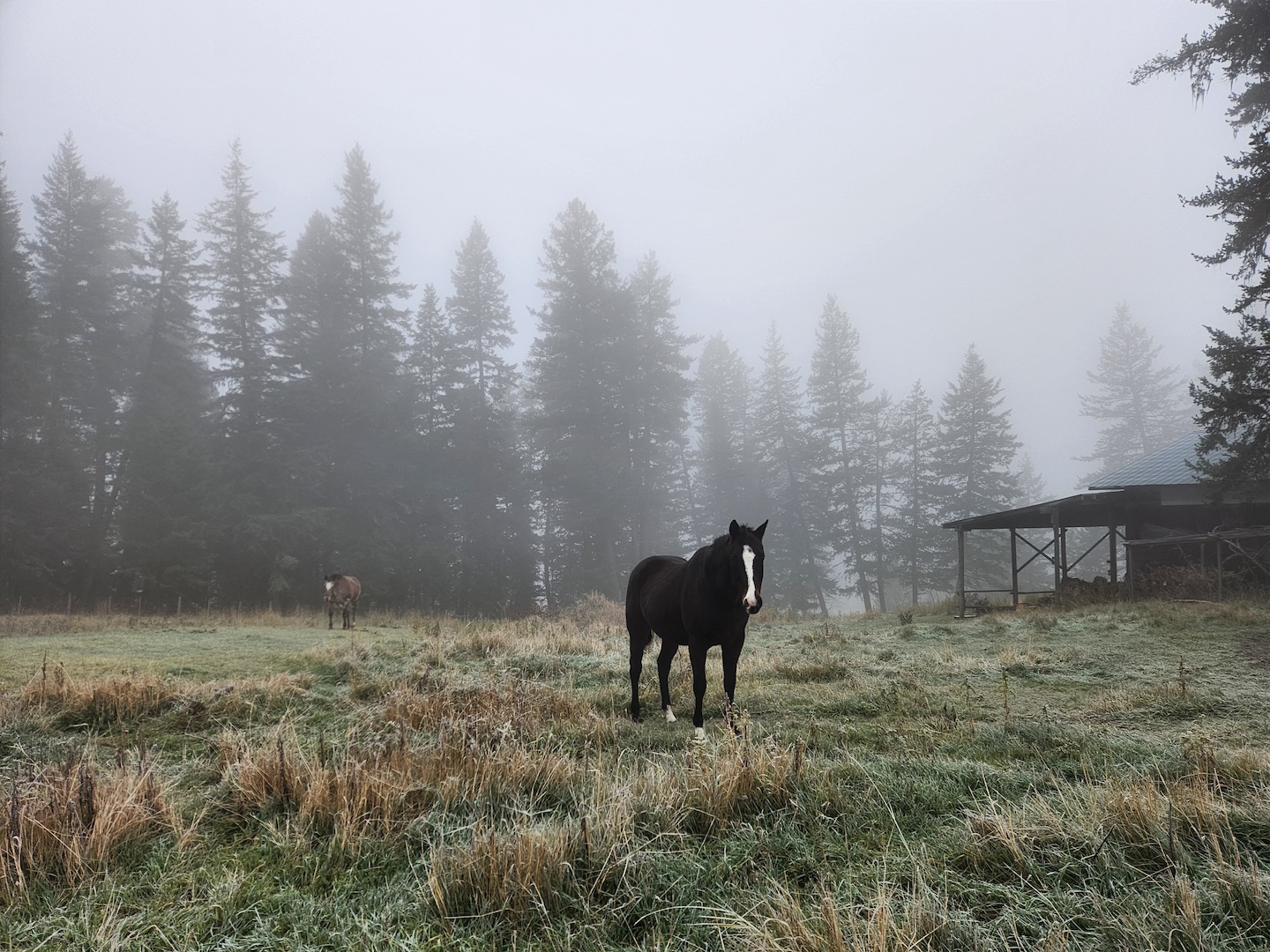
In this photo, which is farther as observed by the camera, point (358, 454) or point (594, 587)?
point (594, 587)

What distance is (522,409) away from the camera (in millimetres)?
51344

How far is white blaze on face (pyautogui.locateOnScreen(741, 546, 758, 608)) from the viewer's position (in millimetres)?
5051

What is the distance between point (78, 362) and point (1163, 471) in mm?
44145

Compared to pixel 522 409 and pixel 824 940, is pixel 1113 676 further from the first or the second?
pixel 522 409

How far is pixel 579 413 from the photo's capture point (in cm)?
3650

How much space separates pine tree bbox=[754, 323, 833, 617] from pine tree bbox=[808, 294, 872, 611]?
46.7 inches

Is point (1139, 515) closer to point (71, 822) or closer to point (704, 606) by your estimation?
point (704, 606)

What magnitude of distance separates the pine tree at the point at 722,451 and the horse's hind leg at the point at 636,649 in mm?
36069

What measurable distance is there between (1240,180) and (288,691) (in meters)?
21.5

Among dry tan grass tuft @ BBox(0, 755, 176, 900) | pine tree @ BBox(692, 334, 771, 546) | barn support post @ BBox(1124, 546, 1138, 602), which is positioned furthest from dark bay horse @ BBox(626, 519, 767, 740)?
pine tree @ BBox(692, 334, 771, 546)

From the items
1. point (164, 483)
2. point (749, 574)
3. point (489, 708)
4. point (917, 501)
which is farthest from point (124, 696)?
point (917, 501)

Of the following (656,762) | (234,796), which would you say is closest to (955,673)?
(656,762)

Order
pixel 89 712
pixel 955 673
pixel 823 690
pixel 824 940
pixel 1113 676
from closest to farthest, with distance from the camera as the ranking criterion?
pixel 824 940, pixel 89 712, pixel 823 690, pixel 1113 676, pixel 955 673

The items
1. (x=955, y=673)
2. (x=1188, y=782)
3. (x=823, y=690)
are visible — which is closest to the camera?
(x=1188, y=782)
